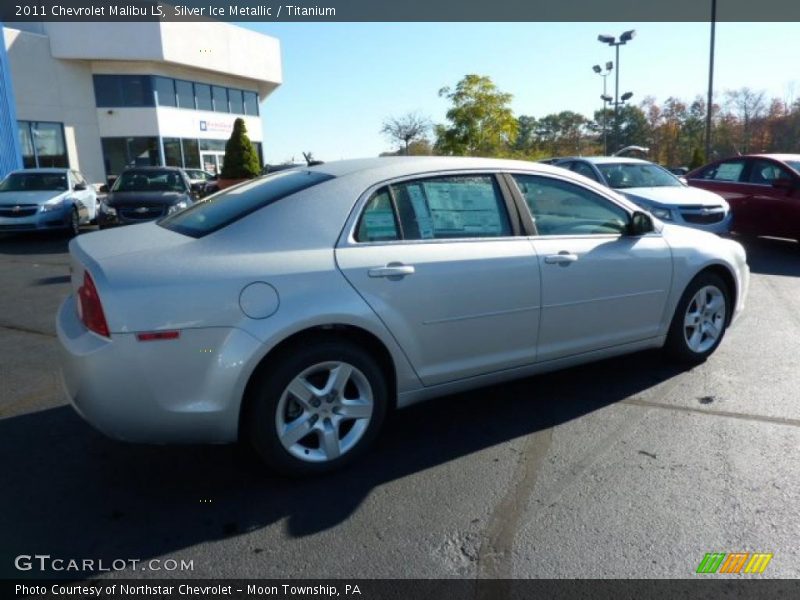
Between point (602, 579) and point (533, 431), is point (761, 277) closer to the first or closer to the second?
point (533, 431)

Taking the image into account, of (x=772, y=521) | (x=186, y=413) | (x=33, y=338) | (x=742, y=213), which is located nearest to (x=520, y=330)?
(x=772, y=521)

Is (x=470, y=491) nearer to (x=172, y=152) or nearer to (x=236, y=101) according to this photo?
(x=172, y=152)

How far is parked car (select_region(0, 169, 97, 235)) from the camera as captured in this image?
12141mm

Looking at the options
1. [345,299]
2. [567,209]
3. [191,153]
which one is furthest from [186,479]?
[191,153]

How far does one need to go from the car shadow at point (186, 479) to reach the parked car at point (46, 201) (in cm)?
1005

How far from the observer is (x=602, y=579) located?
7.66 feet

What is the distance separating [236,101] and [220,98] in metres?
1.62

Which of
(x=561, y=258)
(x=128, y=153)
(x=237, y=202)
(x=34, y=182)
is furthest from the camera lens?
(x=128, y=153)

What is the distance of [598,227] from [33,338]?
195 inches

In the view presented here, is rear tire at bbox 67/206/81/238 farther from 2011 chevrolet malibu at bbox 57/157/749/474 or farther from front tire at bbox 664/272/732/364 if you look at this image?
front tire at bbox 664/272/732/364

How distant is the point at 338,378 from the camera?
3.02 meters

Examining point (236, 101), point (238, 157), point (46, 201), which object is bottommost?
point (46, 201)

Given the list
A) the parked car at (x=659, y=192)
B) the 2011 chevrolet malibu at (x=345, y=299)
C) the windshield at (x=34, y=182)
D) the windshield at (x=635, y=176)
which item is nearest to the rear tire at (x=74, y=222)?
the windshield at (x=34, y=182)

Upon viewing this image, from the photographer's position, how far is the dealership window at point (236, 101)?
36281mm
